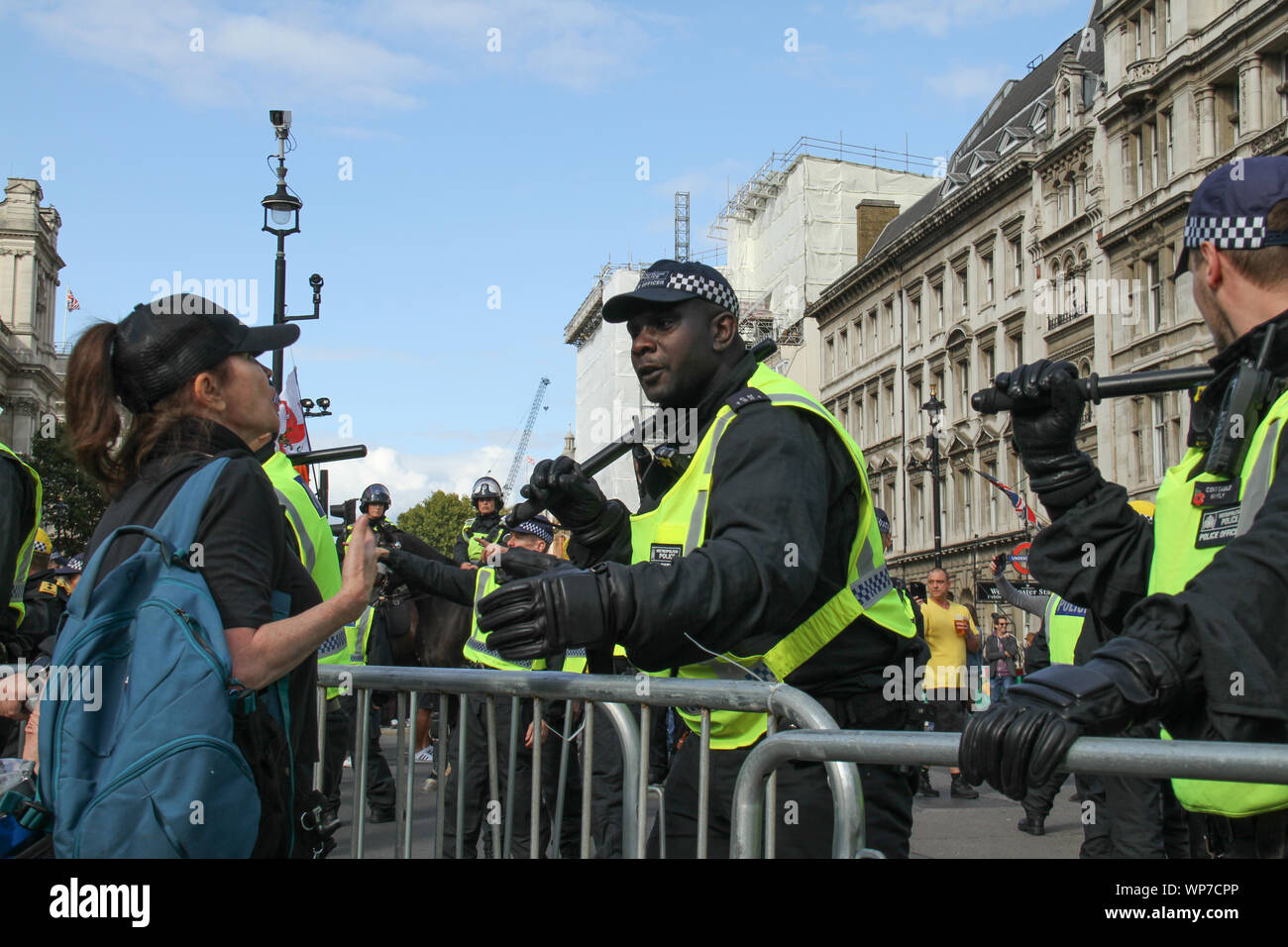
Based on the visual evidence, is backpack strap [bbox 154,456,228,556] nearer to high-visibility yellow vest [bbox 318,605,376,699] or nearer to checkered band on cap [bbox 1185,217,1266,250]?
high-visibility yellow vest [bbox 318,605,376,699]

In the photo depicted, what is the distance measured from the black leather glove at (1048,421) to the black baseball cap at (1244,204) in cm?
37

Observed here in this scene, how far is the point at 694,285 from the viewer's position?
3.17 m

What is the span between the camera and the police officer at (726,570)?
7.62 ft

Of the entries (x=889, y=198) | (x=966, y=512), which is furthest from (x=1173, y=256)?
(x=889, y=198)

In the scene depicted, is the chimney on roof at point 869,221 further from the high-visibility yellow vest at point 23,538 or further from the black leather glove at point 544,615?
the black leather glove at point 544,615

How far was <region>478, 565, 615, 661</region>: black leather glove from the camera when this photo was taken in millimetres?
2242

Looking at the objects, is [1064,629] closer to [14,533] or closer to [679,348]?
[679,348]

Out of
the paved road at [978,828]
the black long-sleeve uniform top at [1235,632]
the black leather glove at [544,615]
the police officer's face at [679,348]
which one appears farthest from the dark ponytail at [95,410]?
the paved road at [978,828]

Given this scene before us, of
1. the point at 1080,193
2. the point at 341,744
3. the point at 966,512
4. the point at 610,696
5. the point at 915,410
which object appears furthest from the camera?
the point at 915,410

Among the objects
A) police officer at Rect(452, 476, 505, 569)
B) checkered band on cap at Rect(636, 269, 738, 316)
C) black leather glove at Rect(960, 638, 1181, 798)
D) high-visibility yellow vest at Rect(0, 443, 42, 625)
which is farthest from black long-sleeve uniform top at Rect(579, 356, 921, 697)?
police officer at Rect(452, 476, 505, 569)

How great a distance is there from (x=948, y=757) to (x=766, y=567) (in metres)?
0.58
